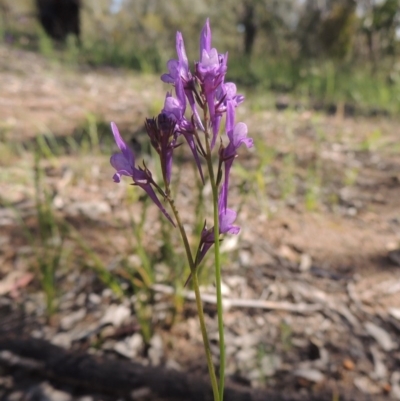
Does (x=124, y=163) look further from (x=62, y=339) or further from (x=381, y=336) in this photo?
(x=381, y=336)

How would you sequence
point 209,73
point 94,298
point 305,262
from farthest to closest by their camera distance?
point 305,262
point 94,298
point 209,73

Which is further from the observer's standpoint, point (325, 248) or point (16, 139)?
point (16, 139)

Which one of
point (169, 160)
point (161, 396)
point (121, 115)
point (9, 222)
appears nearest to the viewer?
point (169, 160)

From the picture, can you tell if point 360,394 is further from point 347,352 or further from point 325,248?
point 325,248

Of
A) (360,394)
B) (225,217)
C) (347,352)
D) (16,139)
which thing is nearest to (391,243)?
(347,352)

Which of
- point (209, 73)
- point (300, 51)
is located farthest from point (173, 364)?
point (300, 51)

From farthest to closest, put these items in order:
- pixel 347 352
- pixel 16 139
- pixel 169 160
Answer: pixel 16 139 → pixel 347 352 → pixel 169 160
